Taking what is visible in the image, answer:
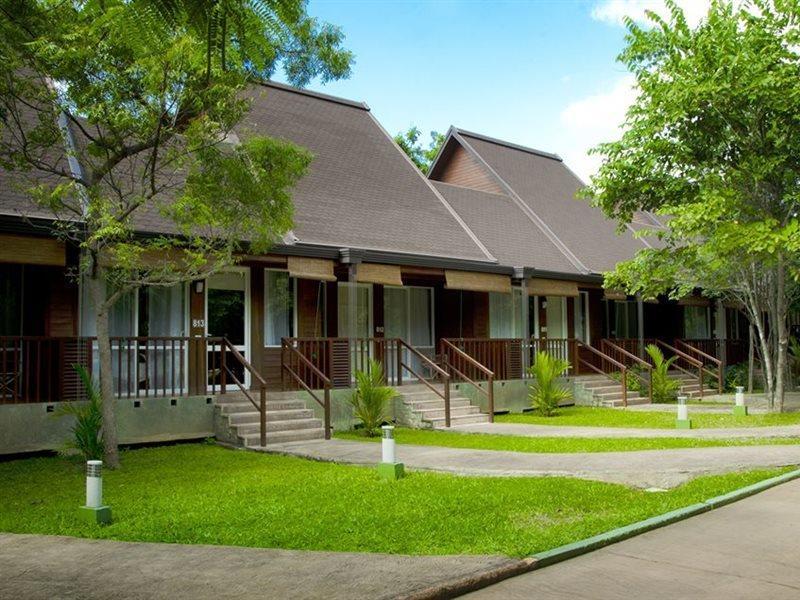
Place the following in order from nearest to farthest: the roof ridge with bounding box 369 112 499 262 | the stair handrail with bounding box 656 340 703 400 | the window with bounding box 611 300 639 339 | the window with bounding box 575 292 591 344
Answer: the roof ridge with bounding box 369 112 499 262 < the stair handrail with bounding box 656 340 703 400 < the window with bounding box 575 292 591 344 < the window with bounding box 611 300 639 339

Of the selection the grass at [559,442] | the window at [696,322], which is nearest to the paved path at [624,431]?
the grass at [559,442]

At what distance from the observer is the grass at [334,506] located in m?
6.80

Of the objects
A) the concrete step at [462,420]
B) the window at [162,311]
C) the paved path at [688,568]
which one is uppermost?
the window at [162,311]

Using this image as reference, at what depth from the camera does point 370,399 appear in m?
14.6

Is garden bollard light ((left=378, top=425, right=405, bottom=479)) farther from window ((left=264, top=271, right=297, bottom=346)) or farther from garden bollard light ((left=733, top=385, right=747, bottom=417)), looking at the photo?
garden bollard light ((left=733, top=385, right=747, bottom=417))

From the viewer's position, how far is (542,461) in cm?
1110

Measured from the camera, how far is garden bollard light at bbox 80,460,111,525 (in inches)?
296

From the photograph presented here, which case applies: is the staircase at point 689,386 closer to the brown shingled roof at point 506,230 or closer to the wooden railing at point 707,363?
the wooden railing at point 707,363

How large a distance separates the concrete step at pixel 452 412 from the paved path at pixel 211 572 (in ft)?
31.3

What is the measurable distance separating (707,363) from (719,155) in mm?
10021

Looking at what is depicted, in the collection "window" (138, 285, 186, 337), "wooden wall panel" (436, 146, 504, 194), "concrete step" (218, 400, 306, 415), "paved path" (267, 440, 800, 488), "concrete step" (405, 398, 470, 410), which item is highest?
"wooden wall panel" (436, 146, 504, 194)

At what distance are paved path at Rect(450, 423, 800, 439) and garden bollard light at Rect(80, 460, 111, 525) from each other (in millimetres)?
8387

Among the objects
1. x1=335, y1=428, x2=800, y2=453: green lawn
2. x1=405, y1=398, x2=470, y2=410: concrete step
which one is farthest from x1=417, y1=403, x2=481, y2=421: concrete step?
x1=335, y1=428, x2=800, y2=453: green lawn

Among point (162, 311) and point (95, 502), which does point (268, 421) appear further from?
point (95, 502)
